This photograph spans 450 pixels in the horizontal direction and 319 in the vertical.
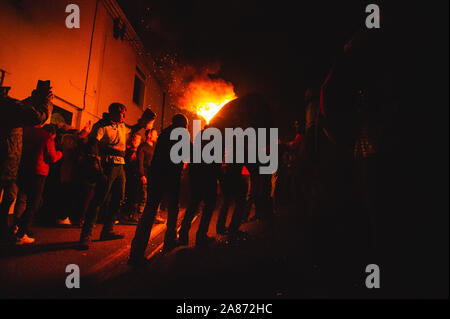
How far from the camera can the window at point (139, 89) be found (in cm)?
1505

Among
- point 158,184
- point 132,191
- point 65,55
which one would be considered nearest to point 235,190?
point 158,184

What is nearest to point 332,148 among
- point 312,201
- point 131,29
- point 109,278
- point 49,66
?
point 312,201

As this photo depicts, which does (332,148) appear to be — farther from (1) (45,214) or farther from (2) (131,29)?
(2) (131,29)

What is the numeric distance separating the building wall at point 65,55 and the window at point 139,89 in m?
1.71

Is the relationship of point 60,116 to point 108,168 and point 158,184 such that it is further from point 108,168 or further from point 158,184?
point 158,184

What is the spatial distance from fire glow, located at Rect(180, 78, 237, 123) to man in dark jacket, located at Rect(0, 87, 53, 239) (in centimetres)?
508

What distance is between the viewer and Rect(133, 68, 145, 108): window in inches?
593

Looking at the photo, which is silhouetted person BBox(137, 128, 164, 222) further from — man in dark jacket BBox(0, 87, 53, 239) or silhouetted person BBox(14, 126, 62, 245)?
man in dark jacket BBox(0, 87, 53, 239)

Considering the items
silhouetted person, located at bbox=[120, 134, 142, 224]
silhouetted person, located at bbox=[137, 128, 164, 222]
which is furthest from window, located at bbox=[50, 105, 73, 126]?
silhouetted person, located at bbox=[120, 134, 142, 224]

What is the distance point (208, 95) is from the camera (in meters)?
7.90

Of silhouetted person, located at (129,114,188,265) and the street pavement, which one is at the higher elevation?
silhouetted person, located at (129,114,188,265)

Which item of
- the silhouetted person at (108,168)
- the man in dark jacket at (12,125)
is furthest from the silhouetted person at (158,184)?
the man in dark jacket at (12,125)

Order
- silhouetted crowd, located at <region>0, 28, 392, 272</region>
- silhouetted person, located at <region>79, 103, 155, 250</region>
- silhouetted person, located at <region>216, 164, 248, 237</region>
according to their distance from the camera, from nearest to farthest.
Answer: silhouetted crowd, located at <region>0, 28, 392, 272</region> < silhouetted person, located at <region>79, 103, 155, 250</region> < silhouetted person, located at <region>216, 164, 248, 237</region>
